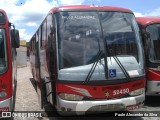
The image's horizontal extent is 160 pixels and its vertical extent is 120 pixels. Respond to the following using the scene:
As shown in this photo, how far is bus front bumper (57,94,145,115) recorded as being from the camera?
315 inches

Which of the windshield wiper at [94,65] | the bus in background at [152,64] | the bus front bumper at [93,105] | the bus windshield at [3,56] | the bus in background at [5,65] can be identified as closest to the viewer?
the bus front bumper at [93,105]

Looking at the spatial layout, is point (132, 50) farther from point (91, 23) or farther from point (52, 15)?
point (52, 15)

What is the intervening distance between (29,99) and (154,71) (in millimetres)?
5218

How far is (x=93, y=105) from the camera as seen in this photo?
26.4 feet

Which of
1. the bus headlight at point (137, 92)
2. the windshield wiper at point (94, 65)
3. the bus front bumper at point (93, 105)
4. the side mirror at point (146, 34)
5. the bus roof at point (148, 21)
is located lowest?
the bus front bumper at point (93, 105)

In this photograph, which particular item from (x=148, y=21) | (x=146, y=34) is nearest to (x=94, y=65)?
(x=146, y=34)

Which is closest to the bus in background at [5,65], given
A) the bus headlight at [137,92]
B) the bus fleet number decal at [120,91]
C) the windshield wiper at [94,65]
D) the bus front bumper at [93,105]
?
the bus front bumper at [93,105]

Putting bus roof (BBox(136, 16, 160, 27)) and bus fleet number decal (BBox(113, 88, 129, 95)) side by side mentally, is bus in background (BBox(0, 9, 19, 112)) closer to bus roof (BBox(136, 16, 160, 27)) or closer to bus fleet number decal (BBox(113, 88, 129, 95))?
bus fleet number decal (BBox(113, 88, 129, 95))

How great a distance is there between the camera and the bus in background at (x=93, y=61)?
809cm

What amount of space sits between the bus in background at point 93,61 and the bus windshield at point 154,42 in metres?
1.81

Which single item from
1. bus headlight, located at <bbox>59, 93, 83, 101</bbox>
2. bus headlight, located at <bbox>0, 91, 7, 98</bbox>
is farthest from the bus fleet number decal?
bus headlight, located at <bbox>0, 91, 7, 98</bbox>

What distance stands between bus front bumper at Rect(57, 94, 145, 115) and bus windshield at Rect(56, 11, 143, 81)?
1.92ft

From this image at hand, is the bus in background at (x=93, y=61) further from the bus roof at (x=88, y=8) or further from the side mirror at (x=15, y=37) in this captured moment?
the side mirror at (x=15, y=37)

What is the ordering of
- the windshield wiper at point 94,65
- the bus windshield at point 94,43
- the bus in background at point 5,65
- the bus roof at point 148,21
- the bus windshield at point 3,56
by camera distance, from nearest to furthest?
the windshield wiper at point 94,65, the bus windshield at point 94,43, the bus in background at point 5,65, the bus windshield at point 3,56, the bus roof at point 148,21
